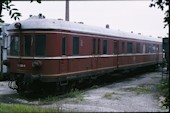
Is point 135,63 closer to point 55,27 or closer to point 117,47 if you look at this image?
point 117,47

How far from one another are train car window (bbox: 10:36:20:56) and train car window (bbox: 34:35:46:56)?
108 centimetres

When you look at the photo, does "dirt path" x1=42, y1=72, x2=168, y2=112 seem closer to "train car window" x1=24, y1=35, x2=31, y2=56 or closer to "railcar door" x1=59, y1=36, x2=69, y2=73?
"railcar door" x1=59, y1=36, x2=69, y2=73

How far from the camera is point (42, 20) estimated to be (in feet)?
43.6

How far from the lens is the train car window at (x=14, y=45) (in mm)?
13977

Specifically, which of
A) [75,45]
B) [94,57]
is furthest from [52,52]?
[94,57]

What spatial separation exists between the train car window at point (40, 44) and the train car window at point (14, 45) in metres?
1.08

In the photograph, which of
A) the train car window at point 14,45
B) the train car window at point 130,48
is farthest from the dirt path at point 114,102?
the train car window at point 130,48

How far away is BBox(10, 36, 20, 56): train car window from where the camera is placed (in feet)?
45.9

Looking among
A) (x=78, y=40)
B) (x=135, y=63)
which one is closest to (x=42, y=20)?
(x=78, y=40)

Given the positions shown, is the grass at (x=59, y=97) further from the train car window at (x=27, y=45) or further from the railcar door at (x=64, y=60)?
the train car window at (x=27, y=45)

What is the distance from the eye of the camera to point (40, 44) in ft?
43.4

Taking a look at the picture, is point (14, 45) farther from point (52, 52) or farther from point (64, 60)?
point (64, 60)

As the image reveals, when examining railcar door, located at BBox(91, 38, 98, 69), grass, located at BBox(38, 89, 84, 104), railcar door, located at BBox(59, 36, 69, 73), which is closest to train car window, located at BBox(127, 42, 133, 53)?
railcar door, located at BBox(91, 38, 98, 69)

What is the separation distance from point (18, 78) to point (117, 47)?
7.40 meters
